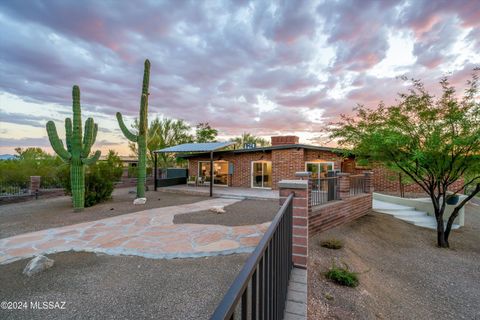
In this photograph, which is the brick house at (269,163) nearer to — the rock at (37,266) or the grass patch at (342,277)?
the grass patch at (342,277)

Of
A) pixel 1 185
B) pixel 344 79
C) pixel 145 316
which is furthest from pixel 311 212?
pixel 1 185

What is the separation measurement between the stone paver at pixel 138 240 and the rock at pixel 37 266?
705mm

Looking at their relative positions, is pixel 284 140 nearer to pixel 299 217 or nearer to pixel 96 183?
pixel 96 183

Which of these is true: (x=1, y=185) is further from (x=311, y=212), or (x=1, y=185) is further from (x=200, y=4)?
(x=311, y=212)

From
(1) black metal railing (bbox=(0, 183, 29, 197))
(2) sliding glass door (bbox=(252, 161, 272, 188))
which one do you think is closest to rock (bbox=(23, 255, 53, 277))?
(1) black metal railing (bbox=(0, 183, 29, 197))

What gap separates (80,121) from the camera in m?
7.86

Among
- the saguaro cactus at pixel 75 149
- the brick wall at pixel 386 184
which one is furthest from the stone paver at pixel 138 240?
the brick wall at pixel 386 184

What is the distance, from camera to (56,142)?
7.53m

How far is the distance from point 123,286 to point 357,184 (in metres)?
8.90

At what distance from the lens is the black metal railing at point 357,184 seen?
8391mm

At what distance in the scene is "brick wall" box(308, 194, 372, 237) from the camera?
5.84m

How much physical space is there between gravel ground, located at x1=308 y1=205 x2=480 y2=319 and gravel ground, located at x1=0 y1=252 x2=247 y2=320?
4.81 feet

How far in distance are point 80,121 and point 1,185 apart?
680cm

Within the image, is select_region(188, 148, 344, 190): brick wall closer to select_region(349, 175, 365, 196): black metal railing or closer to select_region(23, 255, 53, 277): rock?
select_region(349, 175, 365, 196): black metal railing
